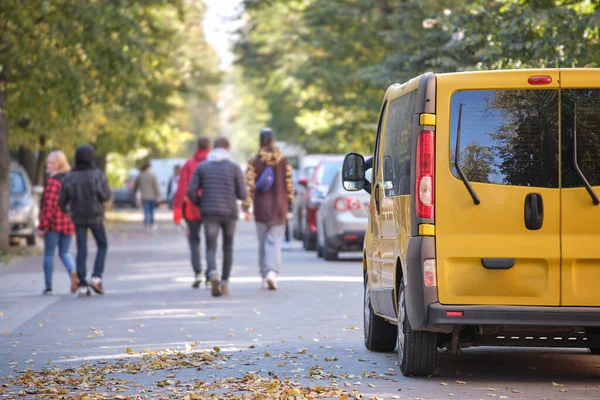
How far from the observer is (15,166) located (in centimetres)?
3066

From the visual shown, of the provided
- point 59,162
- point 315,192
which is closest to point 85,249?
point 59,162

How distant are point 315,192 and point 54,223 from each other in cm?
942

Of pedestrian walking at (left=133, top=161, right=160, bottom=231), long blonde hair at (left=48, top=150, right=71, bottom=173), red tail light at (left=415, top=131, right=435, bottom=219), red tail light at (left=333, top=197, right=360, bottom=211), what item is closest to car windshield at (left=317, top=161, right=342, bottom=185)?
red tail light at (left=333, top=197, right=360, bottom=211)

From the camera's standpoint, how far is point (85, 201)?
16.3 meters

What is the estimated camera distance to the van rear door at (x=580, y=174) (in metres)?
8.25

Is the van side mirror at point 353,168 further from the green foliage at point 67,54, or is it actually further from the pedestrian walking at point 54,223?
the green foliage at point 67,54

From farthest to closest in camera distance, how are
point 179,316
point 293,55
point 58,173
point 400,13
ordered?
1. point 293,55
2. point 400,13
3. point 58,173
4. point 179,316

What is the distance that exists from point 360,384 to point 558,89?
7.35ft

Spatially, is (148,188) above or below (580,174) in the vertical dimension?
above

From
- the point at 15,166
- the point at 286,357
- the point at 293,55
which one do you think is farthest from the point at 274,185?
the point at 293,55

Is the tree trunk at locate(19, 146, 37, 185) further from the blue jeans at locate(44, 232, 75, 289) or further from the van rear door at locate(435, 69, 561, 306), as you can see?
the van rear door at locate(435, 69, 561, 306)

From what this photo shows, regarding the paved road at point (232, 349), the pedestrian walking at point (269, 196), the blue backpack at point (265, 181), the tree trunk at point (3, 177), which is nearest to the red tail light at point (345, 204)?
the paved road at point (232, 349)

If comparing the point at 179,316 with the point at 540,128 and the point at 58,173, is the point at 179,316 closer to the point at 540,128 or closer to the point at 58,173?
the point at 58,173

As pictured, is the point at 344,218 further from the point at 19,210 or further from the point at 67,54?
the point at 19,210
